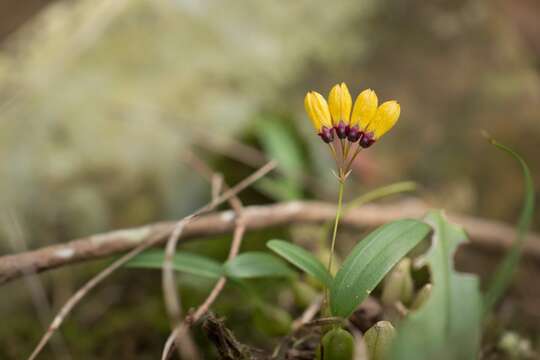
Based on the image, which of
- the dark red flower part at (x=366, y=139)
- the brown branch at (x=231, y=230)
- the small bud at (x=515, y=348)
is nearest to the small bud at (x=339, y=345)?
the dark red flower part at (x=366, y=139)

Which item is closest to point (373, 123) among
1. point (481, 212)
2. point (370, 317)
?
point (370, 317)

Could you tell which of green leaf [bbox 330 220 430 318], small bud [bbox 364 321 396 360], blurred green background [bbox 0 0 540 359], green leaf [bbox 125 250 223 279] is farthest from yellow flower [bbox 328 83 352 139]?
blurred green background [bbox 0 0 540 359]

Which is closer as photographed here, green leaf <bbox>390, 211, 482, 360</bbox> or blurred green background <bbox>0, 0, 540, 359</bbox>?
green leaf <bbox>390, 211, 482, 360</bbox>

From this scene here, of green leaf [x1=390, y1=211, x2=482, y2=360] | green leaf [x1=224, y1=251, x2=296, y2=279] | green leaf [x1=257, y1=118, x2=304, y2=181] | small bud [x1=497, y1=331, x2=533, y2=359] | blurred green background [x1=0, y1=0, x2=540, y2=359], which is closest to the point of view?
green leaf [x1=390, y1=211, x2=482, y2=360]

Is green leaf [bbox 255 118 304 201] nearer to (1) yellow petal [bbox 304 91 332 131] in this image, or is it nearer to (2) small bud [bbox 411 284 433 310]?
(2) small bud [bbox 411 284 433 310]

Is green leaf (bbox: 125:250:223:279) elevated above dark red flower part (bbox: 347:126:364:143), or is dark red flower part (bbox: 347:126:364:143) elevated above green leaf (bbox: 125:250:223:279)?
dark red flower part (bbox: 347:126:364:143)

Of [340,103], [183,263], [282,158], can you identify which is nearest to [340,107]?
[340,103]

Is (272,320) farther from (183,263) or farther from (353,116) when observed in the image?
(353,116)
